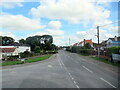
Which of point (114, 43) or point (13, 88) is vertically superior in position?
point (114, 43)

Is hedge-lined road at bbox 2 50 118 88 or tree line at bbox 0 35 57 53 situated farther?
tree line at bbox 0 35 57 53

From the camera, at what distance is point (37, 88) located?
751cm

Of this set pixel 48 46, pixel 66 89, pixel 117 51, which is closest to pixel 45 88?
pixel 66 89

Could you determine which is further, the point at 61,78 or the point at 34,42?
the point at 34,42

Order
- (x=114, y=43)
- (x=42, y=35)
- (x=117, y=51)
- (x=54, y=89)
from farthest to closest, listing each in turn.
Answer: (x=42, y=35) < (x=114, y=43) < (x=117, y=51) < (x=54, y=89)

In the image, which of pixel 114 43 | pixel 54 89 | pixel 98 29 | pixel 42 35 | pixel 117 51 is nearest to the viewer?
pixel 54 89

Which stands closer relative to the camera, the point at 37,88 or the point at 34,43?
the point at 37,88

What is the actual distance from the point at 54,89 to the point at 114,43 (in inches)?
1620

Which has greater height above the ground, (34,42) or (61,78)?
(34,42)

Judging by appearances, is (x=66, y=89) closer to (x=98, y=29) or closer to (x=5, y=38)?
A: (x=98, y=29)

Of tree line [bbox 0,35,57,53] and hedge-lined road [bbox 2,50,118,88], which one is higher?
tree line [bbox 0,35,57,53]

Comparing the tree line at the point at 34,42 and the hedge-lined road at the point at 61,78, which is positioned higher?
the tree line at the point at 34,42

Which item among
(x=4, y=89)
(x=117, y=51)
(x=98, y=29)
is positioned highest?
(x=98, y=29)

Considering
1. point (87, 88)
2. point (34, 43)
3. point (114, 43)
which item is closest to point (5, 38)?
point (34, 43)
